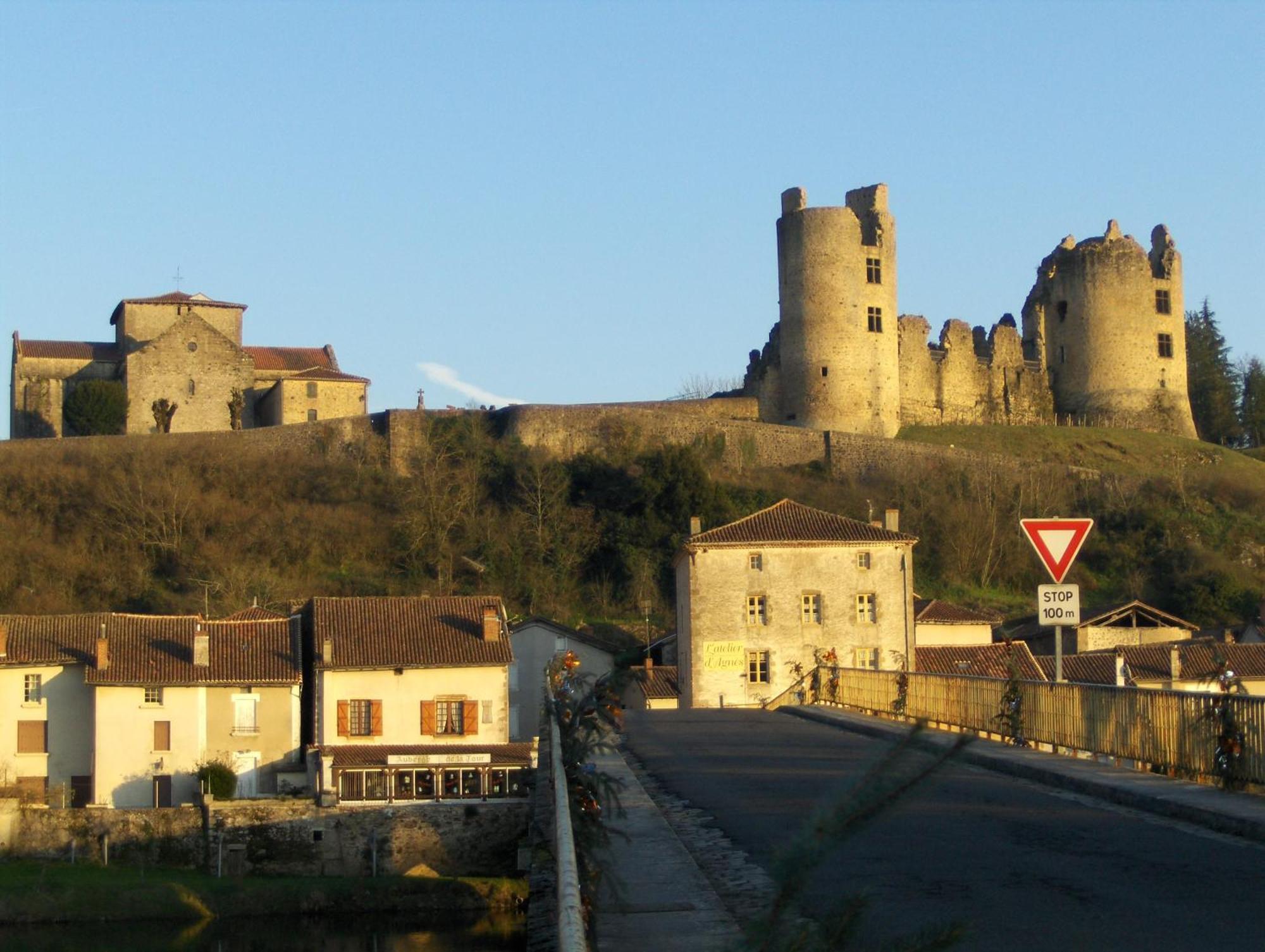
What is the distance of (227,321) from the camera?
73750 mm

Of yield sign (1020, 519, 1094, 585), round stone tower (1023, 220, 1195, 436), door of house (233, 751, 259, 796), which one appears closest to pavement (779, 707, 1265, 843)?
yield sign (1020, 519, 1094, 585)

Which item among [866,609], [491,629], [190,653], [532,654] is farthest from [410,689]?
[866,609]

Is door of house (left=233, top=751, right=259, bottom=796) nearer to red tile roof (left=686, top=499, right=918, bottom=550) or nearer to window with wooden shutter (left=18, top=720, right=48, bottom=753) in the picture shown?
window with wooden shutter (left=18, top=720, right=48, bottom=753)

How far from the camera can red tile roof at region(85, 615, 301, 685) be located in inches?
1636

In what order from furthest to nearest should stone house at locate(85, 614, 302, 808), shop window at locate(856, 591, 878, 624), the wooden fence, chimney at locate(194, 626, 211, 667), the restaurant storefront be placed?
shop window at locate(856, 591, 878, 624), chimney at locate(194, 626, 211, 667), stone house at locate(85, 614, 302, 808), the restaurant storefront, the wooden fence

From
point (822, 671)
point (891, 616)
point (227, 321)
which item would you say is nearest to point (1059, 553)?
point (822, 671)

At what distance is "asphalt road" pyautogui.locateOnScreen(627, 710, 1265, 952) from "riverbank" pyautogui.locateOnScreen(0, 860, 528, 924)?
72.7 ft

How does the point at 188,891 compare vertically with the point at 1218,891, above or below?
below

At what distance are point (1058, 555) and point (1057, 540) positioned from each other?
14cm

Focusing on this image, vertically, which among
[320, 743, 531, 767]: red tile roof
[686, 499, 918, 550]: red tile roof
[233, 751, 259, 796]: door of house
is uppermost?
[686, 499, 918, 550]: red tile roof

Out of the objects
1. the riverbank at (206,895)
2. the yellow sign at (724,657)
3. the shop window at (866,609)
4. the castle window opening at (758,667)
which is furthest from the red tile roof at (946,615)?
the riverbank at (206,895)

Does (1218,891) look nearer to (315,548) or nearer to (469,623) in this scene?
(469,623)

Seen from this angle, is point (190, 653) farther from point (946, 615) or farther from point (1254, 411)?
point (1254, 411)

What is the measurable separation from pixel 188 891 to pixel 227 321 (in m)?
42.6
